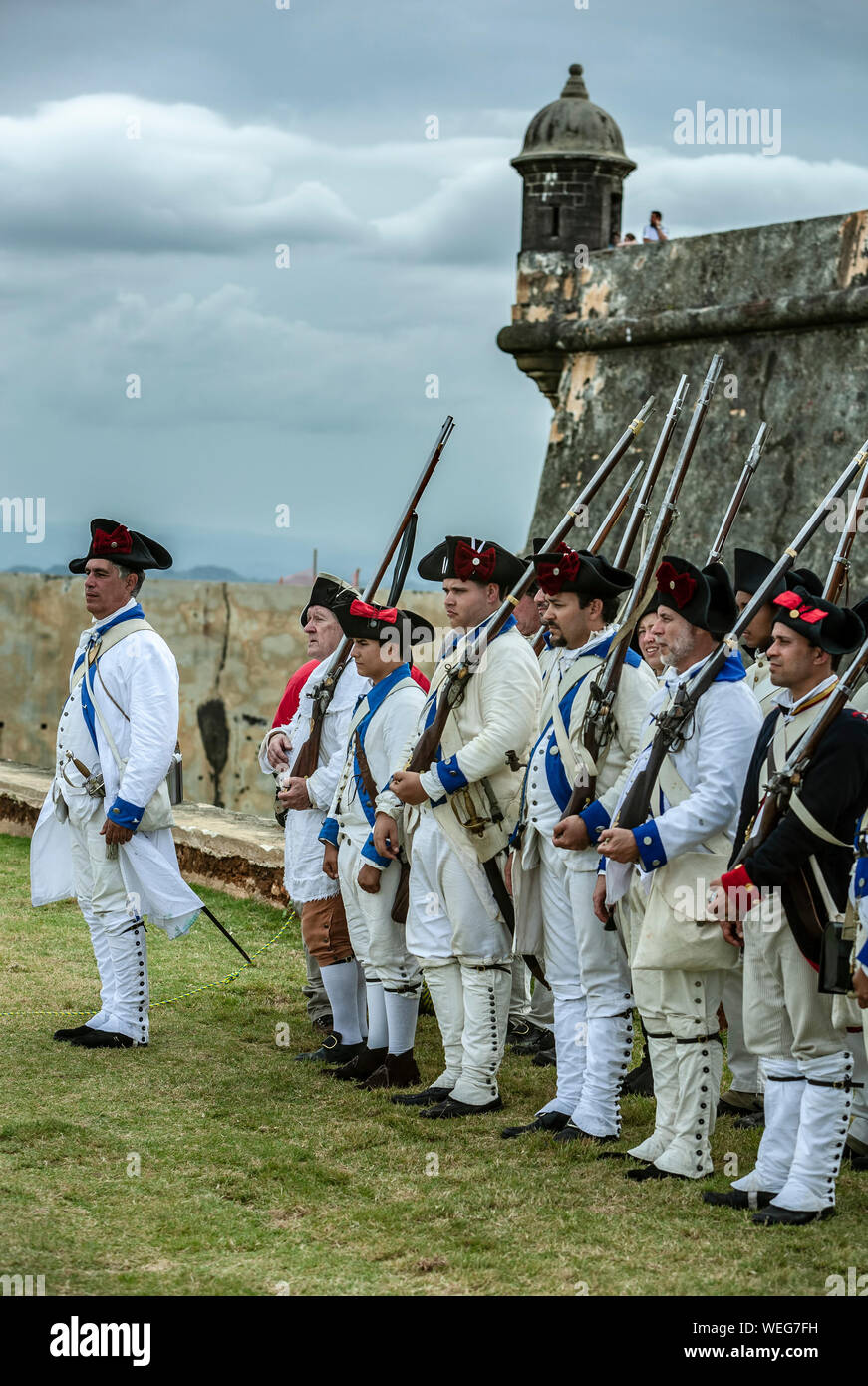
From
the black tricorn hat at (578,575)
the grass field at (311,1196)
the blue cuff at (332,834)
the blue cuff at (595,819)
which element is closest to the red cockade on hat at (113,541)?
the blue cuff at (332,834)

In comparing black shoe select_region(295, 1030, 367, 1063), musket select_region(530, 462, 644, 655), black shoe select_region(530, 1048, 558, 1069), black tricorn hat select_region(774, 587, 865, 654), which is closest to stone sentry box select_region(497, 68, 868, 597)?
musket select_region(530, 462, 644, 655)

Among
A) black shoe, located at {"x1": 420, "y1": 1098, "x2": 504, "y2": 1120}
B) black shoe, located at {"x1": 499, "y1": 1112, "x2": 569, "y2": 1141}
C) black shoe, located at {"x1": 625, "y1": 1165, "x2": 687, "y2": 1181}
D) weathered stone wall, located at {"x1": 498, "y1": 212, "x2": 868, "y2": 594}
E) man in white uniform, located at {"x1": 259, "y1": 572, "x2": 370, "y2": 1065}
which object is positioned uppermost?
weathered stone wall, located at {"x1": 498, "y1": 212, "x2": 868, "y2": 594}

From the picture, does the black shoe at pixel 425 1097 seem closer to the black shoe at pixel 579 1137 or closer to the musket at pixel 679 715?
the black shoe at pixel 579 1137

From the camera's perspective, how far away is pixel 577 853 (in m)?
5.69

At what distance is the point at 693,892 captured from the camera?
5188 millimetres

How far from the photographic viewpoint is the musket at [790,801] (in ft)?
15.4

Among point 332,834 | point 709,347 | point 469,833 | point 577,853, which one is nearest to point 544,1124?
point 577,853

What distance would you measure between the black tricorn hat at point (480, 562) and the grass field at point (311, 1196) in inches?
79.5

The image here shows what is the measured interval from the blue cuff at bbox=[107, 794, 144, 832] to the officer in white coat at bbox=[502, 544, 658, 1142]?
5.56 ft

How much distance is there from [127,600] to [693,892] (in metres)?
3.09

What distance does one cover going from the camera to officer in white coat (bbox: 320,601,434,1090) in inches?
251

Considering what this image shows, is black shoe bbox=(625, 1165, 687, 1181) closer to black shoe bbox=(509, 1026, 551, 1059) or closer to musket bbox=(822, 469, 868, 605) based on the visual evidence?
black shoe bbox=(509, 1026, 551, 1059)

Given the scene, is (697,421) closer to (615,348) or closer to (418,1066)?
(418,1066)

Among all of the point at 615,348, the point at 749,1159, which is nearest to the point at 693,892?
the point at 749,1159
